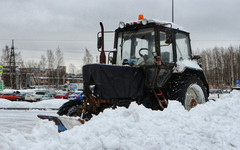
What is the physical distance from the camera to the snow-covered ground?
278 cm

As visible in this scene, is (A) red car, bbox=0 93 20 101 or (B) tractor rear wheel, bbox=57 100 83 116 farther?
(A) red car, bbox=0 93 20 101

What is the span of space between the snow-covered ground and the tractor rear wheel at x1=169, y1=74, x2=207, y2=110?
2.44 feet

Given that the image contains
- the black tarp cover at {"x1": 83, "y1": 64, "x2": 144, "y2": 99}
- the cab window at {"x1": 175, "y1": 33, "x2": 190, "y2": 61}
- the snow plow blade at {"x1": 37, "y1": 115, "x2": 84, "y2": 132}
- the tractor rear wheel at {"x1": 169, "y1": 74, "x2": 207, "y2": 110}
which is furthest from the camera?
the cab window at {"x1": 175, "y1": 33, "x2": 190, "y2": 61}

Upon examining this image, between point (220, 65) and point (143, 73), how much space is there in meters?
55.6

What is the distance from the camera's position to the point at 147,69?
18.0 ft

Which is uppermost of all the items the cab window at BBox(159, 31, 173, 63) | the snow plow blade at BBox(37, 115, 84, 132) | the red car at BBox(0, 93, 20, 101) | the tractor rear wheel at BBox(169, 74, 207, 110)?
the cab window at BBox(159, 31, 173, 63)

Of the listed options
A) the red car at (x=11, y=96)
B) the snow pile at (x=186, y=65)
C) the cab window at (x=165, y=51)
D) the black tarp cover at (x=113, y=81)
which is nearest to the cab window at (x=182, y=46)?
the snow pile at (x=186, y=65)

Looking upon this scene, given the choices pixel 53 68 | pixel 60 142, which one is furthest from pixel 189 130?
pixel 53 68

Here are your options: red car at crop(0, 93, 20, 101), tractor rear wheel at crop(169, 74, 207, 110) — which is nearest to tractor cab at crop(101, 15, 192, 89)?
tractor rear wheel at crop(169, 74, 207, 110)

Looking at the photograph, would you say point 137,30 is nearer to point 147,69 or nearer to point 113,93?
point 147,69

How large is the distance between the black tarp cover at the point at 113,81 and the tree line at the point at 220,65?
5153 centimetres

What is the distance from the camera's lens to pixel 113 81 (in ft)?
15.7

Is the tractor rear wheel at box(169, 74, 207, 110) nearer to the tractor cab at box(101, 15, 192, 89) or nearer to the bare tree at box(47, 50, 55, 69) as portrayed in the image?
the tractor cab at box(101, 15, 192, 89)

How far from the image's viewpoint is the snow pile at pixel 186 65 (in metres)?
5.73
